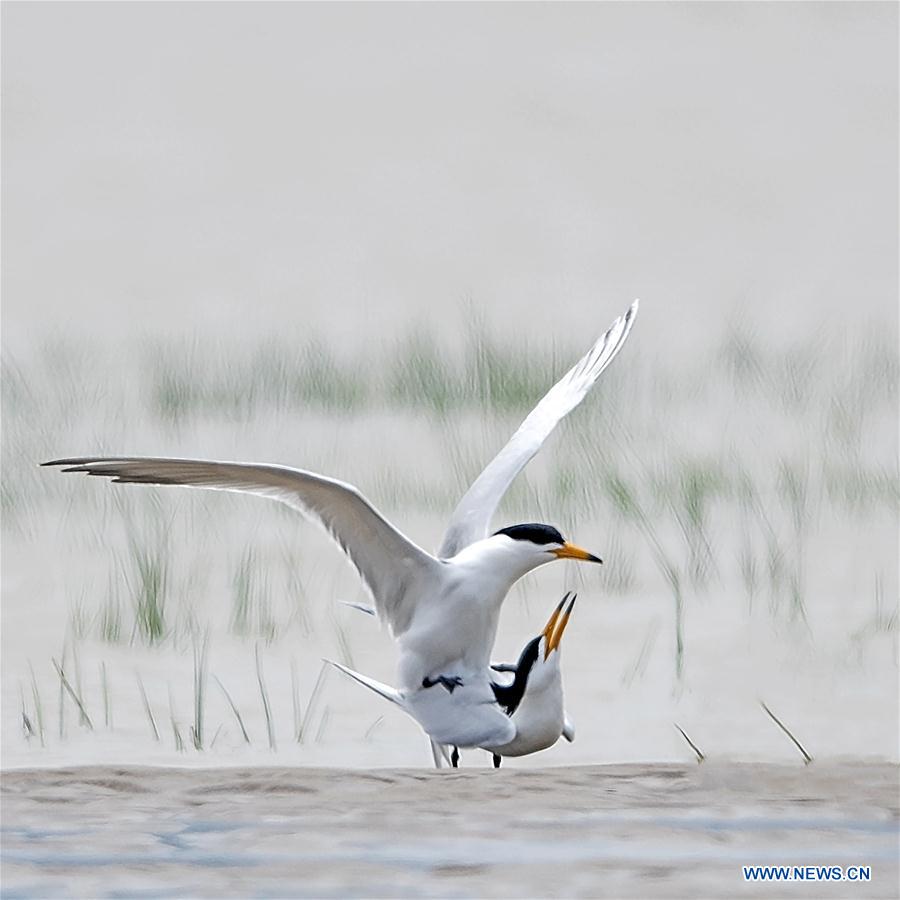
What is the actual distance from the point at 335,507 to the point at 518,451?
0.96m

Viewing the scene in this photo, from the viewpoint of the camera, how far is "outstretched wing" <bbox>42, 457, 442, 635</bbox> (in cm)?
543

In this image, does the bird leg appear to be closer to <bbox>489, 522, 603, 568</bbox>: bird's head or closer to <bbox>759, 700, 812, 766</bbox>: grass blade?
<bbox>489, 522, 603, 568</bbox>: bird's head

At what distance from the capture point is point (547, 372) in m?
11.0

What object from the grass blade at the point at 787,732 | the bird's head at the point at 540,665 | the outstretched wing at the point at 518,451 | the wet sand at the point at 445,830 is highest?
the outstretched wing at the point at 518,451

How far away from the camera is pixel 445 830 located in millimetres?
5160

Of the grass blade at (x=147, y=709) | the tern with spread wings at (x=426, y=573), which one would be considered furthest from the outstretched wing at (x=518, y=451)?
the grass blade at (x=147, y=709)

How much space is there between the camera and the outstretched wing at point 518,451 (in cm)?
630

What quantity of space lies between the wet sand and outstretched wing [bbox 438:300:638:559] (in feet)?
3.10

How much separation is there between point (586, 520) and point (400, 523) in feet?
2.19

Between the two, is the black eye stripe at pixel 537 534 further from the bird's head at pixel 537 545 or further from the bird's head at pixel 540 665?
the bird's head at pixel 540 665

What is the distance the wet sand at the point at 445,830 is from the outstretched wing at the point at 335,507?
538mm

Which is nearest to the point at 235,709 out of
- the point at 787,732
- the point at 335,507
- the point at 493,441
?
the point at 335,507

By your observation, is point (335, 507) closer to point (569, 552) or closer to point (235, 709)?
point (569, 552)

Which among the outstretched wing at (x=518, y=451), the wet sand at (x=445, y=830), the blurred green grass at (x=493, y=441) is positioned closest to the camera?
the wet sand at (x=445, y=830)
